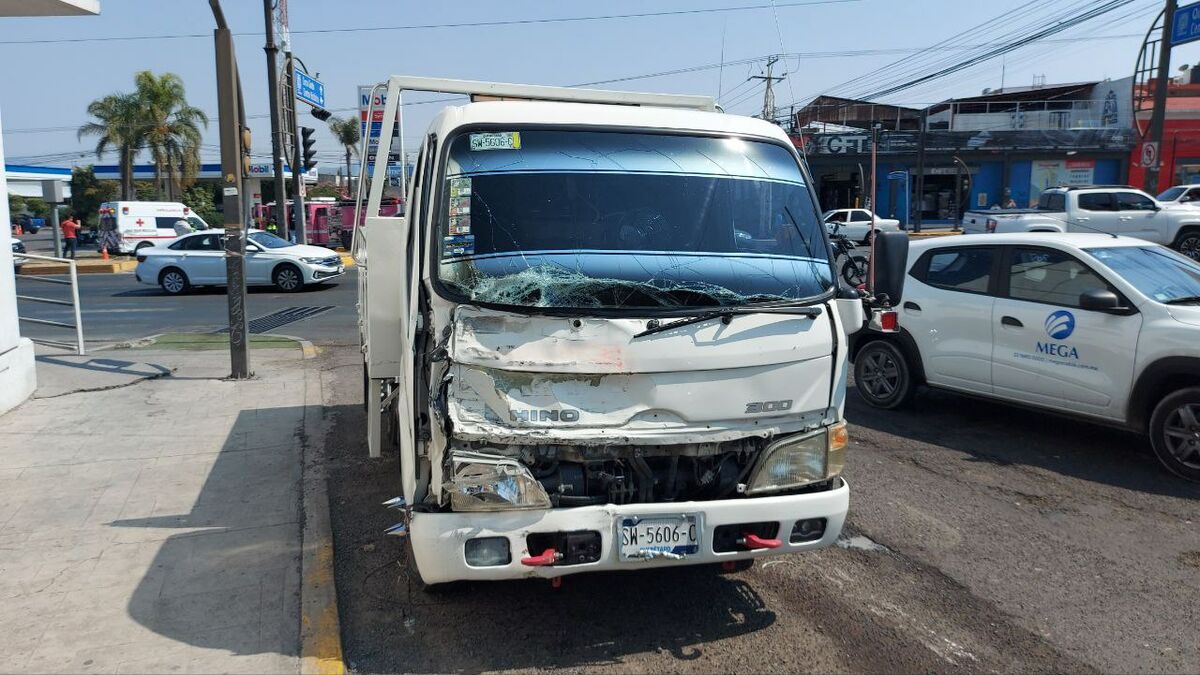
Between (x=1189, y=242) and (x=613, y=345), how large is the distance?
2087cm

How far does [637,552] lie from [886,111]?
44.9 metres

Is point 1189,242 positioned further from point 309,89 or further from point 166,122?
point 166,122

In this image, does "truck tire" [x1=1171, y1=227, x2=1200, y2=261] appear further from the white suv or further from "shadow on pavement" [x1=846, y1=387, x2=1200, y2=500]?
the white suv

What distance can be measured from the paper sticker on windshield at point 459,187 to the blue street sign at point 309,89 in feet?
60.7

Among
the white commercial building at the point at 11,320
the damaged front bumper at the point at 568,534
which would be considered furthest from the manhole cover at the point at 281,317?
the damaged front bumper at the point at 568,534

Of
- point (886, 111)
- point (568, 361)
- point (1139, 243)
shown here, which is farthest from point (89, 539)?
point (886, 111)

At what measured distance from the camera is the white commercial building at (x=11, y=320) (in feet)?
26.7

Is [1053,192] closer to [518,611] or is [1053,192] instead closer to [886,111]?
[518,611]

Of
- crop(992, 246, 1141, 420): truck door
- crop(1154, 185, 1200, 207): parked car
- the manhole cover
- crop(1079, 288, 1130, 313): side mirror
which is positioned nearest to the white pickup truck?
crop(1154, 185, 1200, 207): parked car

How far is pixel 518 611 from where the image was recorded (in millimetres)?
4371

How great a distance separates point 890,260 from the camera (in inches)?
186

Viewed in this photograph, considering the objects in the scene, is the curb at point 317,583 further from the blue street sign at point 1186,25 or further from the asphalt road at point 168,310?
the blue street sign at point 1186,25

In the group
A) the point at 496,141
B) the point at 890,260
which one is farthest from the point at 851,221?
the point at 496,141

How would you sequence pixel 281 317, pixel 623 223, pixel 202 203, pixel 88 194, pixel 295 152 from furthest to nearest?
pixel 88 194 → pixel 202 203 → pixel 295 152 → pixel 281 317 → pixel 623 223
